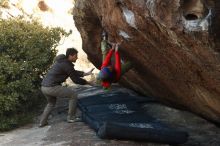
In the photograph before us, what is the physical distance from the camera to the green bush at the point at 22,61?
13.5 m

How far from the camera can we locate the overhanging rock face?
7738 millimetres

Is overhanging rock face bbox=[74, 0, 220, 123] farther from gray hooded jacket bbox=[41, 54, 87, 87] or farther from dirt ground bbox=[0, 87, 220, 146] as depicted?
gray hooded jacket bbox=[41, 54, 87, 87]

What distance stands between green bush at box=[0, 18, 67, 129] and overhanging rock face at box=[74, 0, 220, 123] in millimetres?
1292

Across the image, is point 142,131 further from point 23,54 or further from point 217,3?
point 23,54

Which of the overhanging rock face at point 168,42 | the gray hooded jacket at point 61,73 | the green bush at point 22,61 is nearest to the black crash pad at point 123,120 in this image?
the overhanging rock face at point 168,42

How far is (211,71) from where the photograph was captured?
8875 millimetres

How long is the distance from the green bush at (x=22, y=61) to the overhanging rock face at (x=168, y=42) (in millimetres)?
1292

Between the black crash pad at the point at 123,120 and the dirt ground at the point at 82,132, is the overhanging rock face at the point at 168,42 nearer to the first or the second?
the dirt ground at the point at 82,132

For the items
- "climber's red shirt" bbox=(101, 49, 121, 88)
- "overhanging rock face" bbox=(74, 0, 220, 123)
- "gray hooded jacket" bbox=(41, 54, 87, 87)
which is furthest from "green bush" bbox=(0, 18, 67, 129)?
"climber's red shirt" bbox=(101, 49, 121, 88)

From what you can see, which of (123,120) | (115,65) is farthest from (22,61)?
(123,120)

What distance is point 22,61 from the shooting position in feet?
46.7

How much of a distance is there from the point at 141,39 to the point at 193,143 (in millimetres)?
2707

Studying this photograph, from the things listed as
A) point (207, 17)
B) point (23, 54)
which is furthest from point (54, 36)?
point (207, 17)

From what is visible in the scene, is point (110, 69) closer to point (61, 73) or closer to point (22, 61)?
point (61, 73)
